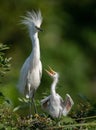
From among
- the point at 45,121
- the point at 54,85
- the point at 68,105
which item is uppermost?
the point at 54,85

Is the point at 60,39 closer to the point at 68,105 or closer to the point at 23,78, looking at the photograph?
the point at 23,78

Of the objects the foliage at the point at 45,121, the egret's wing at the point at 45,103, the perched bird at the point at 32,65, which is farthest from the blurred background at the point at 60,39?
the foliage at the point at 45,121

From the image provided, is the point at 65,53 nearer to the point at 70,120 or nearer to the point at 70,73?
the point at 70,73

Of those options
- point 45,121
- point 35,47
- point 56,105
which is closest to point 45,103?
point 56,105

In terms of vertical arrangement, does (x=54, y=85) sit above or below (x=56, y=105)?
above

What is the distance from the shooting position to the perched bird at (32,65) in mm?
6215

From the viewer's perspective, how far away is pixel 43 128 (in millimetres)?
4801

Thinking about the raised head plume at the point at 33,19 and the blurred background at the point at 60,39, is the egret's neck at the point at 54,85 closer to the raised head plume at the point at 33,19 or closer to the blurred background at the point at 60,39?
the raised head plume at the point at 33,19

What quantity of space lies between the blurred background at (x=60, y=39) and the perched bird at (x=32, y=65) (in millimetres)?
4366

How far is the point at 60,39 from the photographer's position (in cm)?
1321

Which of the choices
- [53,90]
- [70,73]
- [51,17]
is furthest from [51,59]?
[53,90]

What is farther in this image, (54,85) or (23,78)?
(23,78)

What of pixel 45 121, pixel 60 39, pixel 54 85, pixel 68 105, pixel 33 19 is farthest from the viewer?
pixel 60 39

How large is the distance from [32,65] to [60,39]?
22.6 ft
